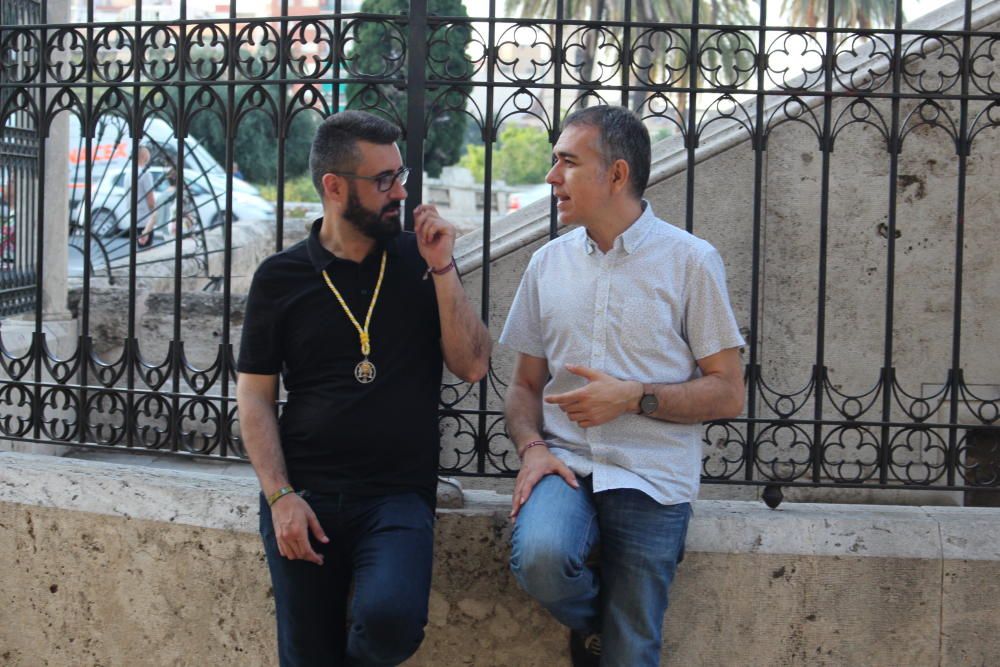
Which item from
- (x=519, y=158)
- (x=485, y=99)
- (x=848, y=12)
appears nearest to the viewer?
(x=485, y=99)

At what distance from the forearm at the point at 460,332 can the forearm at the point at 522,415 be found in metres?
0.12

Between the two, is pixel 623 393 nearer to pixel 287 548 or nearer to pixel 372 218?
pixel 372 218

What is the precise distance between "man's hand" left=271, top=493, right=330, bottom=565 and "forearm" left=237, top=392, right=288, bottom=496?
64mm

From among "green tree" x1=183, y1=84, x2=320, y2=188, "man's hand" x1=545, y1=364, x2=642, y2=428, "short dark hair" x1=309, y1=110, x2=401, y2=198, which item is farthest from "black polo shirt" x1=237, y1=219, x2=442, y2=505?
"green tree" x1=183, y1=84, x2=320, y2=188

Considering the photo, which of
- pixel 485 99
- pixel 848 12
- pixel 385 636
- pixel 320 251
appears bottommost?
A: pixel 385 636

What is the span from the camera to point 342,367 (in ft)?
10.8

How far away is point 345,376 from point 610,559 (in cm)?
88

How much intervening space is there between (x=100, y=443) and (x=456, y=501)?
1349mm

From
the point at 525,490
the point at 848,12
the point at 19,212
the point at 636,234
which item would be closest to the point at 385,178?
the point at 636,234

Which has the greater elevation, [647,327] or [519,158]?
[519,158]

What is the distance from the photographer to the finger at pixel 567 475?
3213mm

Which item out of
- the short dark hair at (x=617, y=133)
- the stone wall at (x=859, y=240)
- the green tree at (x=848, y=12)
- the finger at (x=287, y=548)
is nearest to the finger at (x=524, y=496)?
the finger at (x=287, y=548)

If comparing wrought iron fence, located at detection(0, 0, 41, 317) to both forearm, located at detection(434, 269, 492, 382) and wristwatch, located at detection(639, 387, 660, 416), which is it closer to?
forearm, located at detection(434, 269, 492, 382)

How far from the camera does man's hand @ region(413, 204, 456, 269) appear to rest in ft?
10.5
